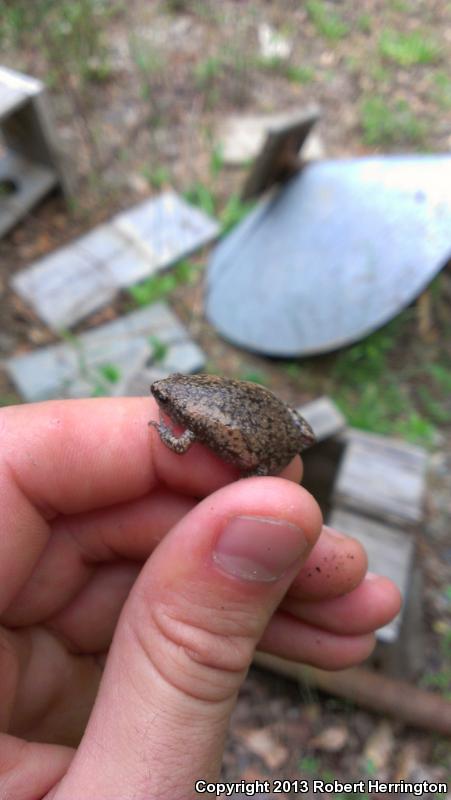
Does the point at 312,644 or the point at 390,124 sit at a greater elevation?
the point at 390,124

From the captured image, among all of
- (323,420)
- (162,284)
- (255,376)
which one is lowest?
(255,376)

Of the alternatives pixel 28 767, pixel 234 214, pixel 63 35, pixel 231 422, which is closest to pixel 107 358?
pixel 234 214

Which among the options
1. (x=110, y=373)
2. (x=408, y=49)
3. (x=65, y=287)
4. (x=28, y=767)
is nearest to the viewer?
(x=28, y=767)

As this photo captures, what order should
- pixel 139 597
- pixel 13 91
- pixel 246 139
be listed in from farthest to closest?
pixel 246 139 < pixel 13 91 < pixel 139 597

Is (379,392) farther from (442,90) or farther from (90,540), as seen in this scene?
(442,90)

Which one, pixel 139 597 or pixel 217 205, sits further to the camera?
pixel 217 205

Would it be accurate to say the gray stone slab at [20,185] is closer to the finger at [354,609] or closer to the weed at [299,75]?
the weed at [299,75]

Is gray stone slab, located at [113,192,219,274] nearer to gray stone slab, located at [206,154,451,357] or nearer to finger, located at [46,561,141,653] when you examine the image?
gray stone slab, located at [206,154,451,357]
